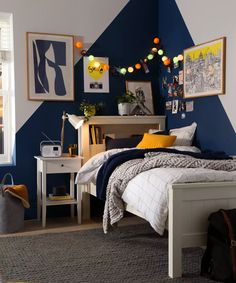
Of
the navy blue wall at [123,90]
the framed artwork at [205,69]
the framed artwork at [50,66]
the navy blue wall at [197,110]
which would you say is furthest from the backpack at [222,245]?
the framed artwork at [50,66]

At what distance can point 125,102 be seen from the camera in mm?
4730

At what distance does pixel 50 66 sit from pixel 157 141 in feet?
4.62

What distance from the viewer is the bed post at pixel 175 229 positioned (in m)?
2.57

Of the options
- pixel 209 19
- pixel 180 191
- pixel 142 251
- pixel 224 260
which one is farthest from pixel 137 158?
pixel 209 19

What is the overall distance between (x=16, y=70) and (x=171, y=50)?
171 centimetres

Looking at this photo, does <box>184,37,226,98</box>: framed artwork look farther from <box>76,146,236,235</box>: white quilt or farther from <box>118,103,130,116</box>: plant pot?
<box>76,146,236,235</box>: white quilt

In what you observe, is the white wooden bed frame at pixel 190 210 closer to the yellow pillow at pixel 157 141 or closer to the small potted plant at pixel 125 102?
the yellow pillow at pixel 157 141

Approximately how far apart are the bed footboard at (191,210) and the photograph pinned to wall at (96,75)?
95.5 inches

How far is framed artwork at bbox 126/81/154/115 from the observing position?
493cm

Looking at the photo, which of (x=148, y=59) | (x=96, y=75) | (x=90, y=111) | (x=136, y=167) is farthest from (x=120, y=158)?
(x=148, y=59)

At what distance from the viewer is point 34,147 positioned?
4.54m

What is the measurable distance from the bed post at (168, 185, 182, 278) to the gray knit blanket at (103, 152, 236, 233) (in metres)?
0.55

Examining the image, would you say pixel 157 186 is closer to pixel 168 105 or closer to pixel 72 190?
pixel 72 190

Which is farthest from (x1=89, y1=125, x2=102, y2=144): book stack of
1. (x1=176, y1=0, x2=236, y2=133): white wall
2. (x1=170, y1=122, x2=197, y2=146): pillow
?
(x1=176, y1=0, x2=236, y2=133): white wall
